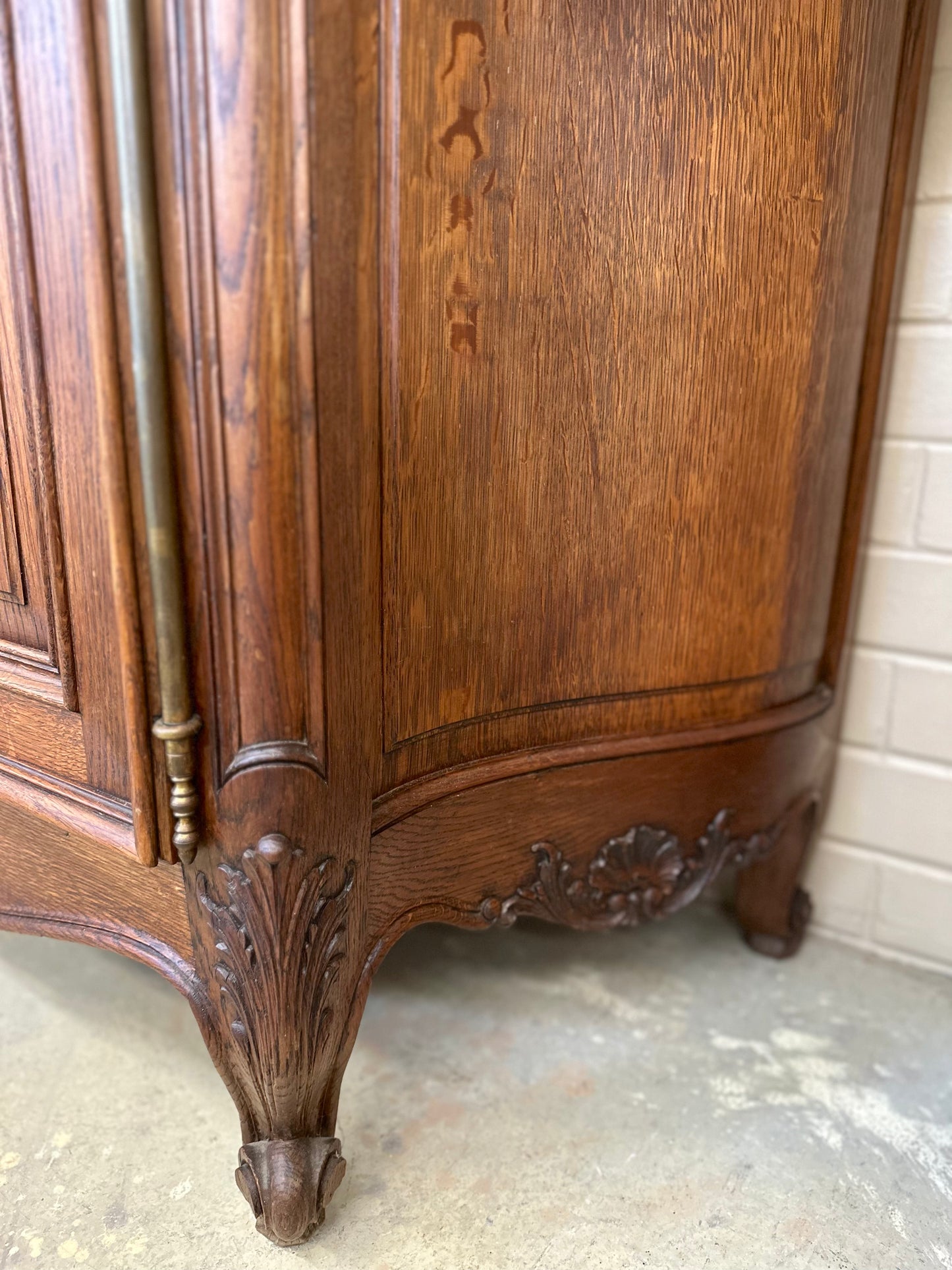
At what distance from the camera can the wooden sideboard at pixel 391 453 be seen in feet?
1.44

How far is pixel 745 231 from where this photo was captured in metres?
0.59

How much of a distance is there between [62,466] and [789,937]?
2.29ft

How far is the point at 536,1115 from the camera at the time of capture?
674 mm

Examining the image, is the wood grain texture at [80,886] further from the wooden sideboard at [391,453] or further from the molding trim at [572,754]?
the molding trim at [572,754]

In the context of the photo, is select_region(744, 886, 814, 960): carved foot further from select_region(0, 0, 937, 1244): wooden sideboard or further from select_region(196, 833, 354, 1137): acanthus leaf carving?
select_region(196, 833, 354, 1137): acanthus leaf carving

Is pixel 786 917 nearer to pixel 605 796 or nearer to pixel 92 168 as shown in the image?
pixel 605 796

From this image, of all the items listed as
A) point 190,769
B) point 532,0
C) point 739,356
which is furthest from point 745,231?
point 190,769

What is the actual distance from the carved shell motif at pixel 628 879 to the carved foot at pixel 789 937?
14cm

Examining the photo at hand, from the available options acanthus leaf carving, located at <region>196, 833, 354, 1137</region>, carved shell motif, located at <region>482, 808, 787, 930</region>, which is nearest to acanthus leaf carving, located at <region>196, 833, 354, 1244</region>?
acanthus leaf carving, located at <region>196, 833, 354, 1137</region>

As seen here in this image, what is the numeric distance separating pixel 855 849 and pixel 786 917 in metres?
0.09

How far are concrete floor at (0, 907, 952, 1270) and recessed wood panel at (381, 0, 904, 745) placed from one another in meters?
0.29

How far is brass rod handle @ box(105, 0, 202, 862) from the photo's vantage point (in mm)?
414

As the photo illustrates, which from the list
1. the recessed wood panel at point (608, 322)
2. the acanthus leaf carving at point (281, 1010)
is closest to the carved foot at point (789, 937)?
the recessed wood panel at point (608, 322)

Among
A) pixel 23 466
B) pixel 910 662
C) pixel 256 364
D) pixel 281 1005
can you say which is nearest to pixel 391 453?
pixel 256 364
